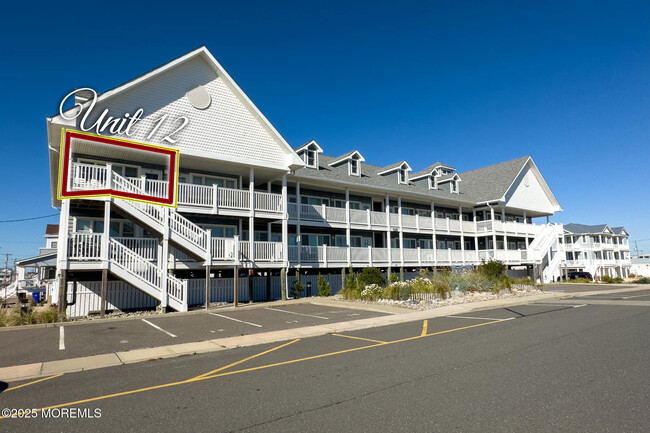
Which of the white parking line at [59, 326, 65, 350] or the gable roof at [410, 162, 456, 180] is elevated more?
the gable roof at [410, 162, 456, 180]

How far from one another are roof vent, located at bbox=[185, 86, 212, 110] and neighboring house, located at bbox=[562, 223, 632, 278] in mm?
68285

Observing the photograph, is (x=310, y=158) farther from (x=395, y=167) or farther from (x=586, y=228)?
(x=586, y=228)

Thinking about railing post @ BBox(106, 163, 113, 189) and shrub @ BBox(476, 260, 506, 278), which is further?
shrub @ BBox(476, 260, 506, 278)

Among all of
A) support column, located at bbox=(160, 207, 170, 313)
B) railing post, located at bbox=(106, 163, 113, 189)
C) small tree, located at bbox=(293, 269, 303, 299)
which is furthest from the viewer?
small tree, located at bbox=(293, 269, 303, 299)

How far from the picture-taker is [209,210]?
20.4m

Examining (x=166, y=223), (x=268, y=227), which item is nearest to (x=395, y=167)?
(x=268, y=227)

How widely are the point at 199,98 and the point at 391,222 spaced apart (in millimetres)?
16853

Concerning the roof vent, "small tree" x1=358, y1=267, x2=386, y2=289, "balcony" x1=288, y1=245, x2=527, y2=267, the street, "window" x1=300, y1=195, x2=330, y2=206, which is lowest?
the street

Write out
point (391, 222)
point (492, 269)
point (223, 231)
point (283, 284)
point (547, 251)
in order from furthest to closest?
Result: point (547, 251)
point (391, 222)
point (492, 269)
point (223, 231)
point (283, 284)

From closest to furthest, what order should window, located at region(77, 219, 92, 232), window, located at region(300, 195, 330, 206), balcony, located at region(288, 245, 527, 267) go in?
1. window, located at region(77, 219, 92, 232)
2. balcony, located at region(288, 245, 527, 267)
3. window, located at region(300, 195, 330, 206)

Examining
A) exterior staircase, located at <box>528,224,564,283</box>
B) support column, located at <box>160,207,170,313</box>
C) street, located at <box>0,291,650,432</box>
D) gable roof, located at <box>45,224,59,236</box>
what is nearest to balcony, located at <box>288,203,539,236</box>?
exterior staircase, located at <box>528,224,564,283</box>

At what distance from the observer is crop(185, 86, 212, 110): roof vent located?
68.7ft

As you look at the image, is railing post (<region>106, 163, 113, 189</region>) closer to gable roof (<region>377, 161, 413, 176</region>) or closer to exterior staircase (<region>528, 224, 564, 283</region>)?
gable roof (<region>377, 161, 413, 176</region>)

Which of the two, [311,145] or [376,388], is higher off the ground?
[311,145]
